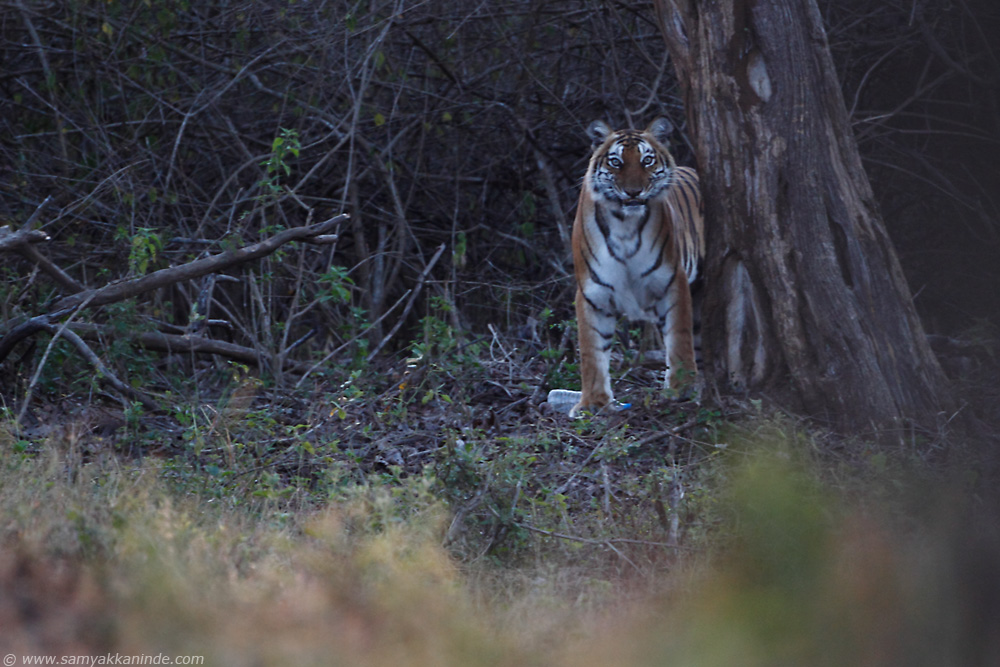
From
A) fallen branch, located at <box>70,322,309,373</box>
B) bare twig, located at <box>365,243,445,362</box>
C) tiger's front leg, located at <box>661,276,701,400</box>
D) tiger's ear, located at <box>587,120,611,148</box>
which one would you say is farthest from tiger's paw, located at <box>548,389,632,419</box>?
fallen branch, located at <box>70,322,309,373</box>

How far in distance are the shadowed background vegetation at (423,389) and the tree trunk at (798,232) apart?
0.25 meters

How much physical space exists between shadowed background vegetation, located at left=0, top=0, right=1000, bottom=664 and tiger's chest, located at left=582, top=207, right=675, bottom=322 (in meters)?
0.52

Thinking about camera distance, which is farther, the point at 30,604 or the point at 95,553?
the point at 95,553

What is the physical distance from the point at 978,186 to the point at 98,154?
6301mm

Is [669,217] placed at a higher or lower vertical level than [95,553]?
higher

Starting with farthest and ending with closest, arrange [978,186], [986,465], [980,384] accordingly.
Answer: [978,186] → [980,384] → [986,465]

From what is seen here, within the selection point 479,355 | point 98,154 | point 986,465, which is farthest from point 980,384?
point 98,154

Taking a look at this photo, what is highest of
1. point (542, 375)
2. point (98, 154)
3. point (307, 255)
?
point (98, 154)

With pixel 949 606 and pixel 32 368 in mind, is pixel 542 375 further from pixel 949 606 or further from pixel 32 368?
pixel 949 606

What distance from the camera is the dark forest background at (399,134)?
7.31 meters

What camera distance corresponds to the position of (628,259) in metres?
5.82

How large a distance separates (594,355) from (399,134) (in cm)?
306

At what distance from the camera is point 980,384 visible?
5234 millimetres

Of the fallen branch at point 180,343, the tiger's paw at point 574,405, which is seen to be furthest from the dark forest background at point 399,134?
the tiger's paw at point 574,405
